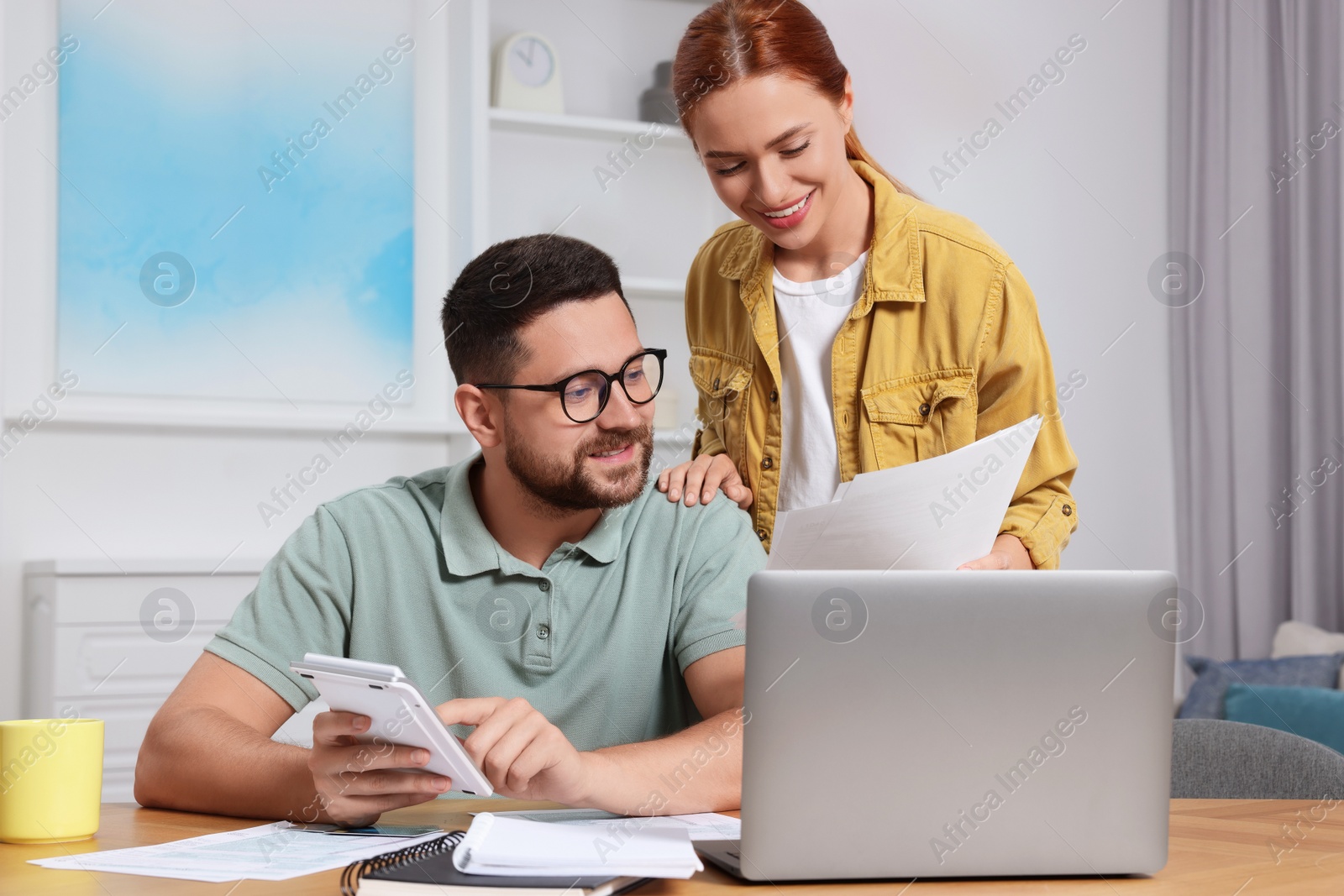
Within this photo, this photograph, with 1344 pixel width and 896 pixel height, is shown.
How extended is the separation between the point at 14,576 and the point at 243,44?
1.39 metres

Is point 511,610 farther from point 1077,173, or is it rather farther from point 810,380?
point 1077,173

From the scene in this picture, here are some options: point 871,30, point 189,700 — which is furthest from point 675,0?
point 189,700

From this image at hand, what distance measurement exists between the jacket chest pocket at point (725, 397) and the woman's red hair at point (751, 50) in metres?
0.37

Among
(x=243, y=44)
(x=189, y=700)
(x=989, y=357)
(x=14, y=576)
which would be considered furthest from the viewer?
(x=243, y=44)

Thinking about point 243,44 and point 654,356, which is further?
point 243,44

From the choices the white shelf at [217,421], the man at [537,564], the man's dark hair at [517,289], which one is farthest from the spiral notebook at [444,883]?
the white shelf at [217,421]

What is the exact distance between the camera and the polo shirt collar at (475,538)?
1.47 meters

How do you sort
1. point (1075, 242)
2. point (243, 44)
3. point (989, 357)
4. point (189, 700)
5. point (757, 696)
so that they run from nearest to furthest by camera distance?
point (757, 696), point (189, 700), point (989, 357), point (243, 44), point (1075, 242)

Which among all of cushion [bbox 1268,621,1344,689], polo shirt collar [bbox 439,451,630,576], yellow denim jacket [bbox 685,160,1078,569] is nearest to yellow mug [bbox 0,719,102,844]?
polo shirt collar [bbox 439,451,630,576]

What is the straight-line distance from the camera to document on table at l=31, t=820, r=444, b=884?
0.89 metres

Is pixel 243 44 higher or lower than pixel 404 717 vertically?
higher

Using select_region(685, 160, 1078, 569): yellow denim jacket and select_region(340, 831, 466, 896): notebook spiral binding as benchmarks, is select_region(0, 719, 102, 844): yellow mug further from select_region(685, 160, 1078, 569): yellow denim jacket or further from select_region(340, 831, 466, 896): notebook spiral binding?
select_region(685, 160, 1078, 569): yellow denim jacket

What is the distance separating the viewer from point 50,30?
288cm

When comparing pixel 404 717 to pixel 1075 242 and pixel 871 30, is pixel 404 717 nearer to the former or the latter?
pixel 871 30
